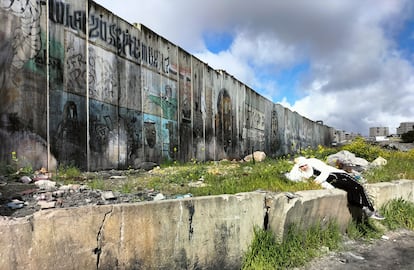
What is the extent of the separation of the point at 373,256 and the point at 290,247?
4.44 feet

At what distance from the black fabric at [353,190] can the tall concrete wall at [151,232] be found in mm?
1094

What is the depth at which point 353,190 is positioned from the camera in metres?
5.43

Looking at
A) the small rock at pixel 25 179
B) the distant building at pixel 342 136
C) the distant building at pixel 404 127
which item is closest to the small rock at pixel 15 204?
the small rock at pixel 25 179

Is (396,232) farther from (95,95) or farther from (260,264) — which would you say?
(95,95)

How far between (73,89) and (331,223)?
4553 mm

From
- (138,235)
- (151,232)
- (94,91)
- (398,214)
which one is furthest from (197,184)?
(398,214)

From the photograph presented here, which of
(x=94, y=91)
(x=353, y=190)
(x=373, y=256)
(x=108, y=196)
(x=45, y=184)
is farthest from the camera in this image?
(x=94, y=91)

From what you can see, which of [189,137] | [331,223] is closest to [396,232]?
[331,223]

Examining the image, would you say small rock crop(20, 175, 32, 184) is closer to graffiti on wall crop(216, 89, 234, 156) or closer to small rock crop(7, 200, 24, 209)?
small rock crop(7, 200, 24, 209)

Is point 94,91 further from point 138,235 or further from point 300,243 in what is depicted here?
point 138,235

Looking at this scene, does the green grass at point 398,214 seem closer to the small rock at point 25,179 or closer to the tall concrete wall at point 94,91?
the tall concrete wall at point 94,91

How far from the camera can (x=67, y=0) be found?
639cm

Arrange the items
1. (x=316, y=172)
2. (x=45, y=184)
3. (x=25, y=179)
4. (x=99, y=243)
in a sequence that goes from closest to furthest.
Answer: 1. (x=99, y=243)
2. (x=45, y=184)
3. (x=25, y=179)
4. (x=316, y=172)

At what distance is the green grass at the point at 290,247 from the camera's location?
3.73m
